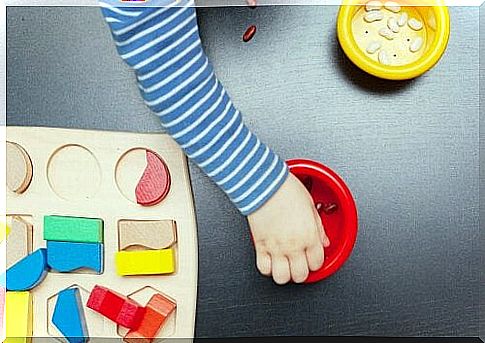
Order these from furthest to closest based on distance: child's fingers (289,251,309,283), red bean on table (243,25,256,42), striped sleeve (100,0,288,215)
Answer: red bean on table (243,25,256,42) → child's fingers (289,251,309,283) → striped sleeve (100,0,288,215)

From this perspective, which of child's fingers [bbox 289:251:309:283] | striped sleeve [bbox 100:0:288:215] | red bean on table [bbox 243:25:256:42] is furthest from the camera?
red bean on table [bbox 243:25:256:42]

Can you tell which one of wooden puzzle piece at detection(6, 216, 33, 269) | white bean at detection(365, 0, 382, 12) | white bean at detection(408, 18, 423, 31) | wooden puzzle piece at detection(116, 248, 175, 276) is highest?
white bean at detection(365, 0, 382, 12)

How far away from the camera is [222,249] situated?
1.00 m

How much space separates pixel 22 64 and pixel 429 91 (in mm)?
491

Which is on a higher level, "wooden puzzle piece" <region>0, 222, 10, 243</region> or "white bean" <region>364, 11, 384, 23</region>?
"white bean" <region>364, 11, 384, 23</region>

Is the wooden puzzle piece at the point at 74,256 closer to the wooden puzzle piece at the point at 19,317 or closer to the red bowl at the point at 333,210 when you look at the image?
the wooden puzzle piece at the point at 19,317

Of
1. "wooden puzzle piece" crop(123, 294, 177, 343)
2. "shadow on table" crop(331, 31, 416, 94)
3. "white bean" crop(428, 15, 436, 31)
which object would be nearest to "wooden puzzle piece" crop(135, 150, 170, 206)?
"wooden puzzle piece" crop(123, 294, 177, 343)

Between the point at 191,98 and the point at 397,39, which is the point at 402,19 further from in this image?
the point at 191,98

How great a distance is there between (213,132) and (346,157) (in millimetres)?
235

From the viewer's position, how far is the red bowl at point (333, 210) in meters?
0.94

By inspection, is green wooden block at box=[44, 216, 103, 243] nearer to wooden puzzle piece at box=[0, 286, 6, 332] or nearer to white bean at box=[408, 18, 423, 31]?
wooden puzzle piece at box=[0, 286, 6, 332]

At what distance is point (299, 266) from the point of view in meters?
0.91

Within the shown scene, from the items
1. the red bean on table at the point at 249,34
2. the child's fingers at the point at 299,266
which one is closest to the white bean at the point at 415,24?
the red bean on table at the point at 249,34

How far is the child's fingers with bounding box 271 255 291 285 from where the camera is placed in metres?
0.91
